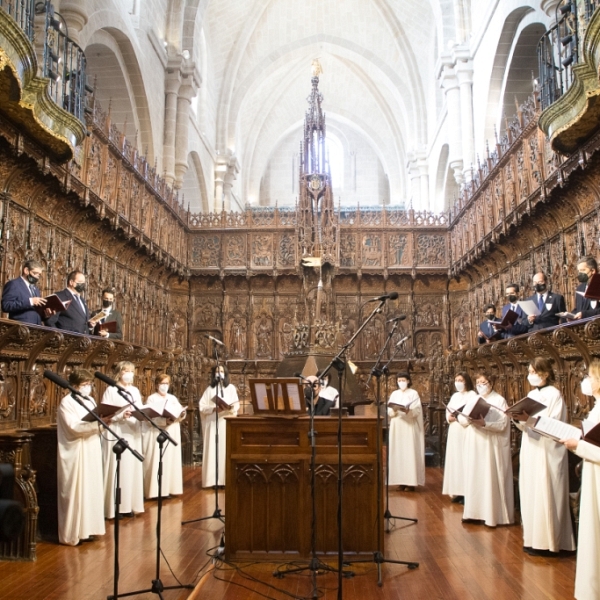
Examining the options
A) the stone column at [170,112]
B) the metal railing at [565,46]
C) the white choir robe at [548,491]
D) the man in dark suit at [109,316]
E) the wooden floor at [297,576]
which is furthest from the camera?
the stone column at [170,112]

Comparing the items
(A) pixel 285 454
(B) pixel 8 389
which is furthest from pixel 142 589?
(B) pixel 8 389

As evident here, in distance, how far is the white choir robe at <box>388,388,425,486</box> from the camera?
30.7ft

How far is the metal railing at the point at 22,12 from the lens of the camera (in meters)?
7.41

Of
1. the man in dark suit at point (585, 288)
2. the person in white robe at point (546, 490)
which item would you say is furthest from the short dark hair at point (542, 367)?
the man in dark suit at point (585, 288)

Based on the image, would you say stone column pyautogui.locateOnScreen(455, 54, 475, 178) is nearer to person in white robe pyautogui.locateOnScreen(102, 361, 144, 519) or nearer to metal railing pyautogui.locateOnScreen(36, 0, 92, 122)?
metal railing pyautogui.locateOnScreen(36, 0, 92, 122)

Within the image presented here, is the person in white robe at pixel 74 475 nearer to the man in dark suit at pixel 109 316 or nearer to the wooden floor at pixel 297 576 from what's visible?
the wooden floor at pixel 297 576

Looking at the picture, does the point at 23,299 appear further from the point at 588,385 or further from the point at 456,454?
the point at 588,385

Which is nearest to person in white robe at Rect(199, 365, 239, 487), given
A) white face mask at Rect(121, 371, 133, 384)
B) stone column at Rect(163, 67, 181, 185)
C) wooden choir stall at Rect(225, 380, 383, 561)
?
white face mask at Rect(121, 371, 133, 384)

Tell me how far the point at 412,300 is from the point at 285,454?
12.7 metres

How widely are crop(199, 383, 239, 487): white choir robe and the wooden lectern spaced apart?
4020 mm

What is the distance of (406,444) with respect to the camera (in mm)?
9477

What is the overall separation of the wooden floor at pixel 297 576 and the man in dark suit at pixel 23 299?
268cm

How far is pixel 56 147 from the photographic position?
8.86 m

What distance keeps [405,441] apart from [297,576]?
4865mm
